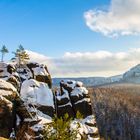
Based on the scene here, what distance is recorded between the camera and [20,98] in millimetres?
56812

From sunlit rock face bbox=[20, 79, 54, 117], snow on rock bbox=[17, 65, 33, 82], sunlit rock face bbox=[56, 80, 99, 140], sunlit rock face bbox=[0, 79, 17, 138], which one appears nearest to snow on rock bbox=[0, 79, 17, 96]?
sunlit rock face bbox=[0, 79, 17, 138]

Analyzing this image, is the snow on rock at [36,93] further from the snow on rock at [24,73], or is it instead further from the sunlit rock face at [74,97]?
the sunlit rock face at [74,97]

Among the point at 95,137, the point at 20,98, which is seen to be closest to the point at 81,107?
the point at 95,137

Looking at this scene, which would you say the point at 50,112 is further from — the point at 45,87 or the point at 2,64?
the point at 2,64

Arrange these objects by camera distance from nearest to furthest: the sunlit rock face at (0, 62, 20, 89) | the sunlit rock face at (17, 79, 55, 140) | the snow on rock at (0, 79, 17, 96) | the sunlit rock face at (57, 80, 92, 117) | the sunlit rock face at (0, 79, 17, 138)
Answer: the sunlit rock face at (0, 79, 17, 138) < the sunlit rock face at (17, 79, 55, 140) < the snow on rock at (0, 79, 17, 96) < the sunlit rock face at (0, 62, 20, 89) < the sunlit rock face at (57, 80, 92, 117)

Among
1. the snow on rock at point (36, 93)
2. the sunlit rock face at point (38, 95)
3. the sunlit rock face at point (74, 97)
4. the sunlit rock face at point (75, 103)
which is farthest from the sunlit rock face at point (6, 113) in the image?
the sunlit rock face at point (74, 97)

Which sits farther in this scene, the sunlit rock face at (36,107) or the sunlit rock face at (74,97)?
the sunlit rock face at (74,97)

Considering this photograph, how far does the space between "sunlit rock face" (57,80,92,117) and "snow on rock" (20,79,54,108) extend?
3.08m

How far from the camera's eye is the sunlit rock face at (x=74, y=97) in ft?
220

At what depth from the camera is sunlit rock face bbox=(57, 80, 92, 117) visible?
2638 inches

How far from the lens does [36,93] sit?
62188 millimetres

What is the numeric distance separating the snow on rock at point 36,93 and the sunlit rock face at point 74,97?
3.08m

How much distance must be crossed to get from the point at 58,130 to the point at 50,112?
25252 mm

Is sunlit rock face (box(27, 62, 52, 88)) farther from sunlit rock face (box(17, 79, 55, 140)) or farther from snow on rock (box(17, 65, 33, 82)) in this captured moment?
sunlit rock face (box(17, 79, 55, 140))
